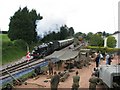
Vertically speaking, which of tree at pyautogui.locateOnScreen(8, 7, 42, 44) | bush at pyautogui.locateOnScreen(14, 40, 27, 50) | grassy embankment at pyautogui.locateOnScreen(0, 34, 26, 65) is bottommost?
grassy embankment at pyautogui.locateOnScreen(0, 34, 26, 65)

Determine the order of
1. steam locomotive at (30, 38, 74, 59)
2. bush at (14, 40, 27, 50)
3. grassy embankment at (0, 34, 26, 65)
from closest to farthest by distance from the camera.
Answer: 1. steam locomotive at (30, 38, 74, 59)
2. grassy embankment at (0, 34, 26, 65)
3. bush at (14, 40, 27, 50)

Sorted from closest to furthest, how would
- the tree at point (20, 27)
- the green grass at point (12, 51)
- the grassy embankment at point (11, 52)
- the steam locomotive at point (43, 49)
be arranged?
the steam locomotive at point (43, 49) < the green grass at point (12, 51) < the grassy embankment at point (11, 52) < the tree at point (20, 27)

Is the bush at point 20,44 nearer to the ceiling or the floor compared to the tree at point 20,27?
nearer to the floor

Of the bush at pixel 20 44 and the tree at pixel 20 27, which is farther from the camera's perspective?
the tree at pixel 20 27

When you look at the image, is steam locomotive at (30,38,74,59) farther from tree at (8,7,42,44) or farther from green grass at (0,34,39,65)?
tree at (8,7,42,44)

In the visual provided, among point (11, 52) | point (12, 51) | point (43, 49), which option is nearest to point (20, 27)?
point (12, 51)

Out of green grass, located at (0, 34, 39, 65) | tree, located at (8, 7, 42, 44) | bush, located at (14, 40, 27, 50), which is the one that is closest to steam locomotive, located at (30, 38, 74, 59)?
green grass, located at (0, 34, 39, 65)

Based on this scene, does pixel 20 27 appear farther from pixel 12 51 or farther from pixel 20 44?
pixel 12 51

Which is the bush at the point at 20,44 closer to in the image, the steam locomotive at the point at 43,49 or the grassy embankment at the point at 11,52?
the grassy embankment at the point at 11,52

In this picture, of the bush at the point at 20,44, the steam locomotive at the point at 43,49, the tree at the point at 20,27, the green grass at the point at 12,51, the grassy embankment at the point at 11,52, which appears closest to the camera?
the steam locomotive at the point at 43,49

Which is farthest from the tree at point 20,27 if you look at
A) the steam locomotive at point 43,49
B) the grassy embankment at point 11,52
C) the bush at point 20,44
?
the steam locomotive at point 43,49

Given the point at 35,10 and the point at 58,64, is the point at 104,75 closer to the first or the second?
the point at 58,64

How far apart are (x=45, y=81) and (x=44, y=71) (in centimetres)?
427

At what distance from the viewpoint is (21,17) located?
52.2 m
